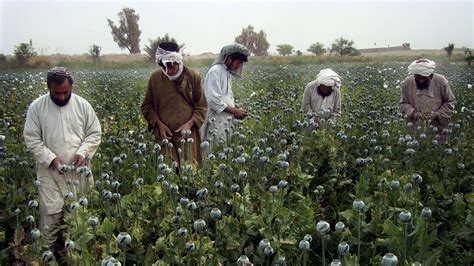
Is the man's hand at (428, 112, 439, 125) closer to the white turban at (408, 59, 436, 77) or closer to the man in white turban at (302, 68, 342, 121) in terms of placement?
the white turban at (408, 59, 436, 77)

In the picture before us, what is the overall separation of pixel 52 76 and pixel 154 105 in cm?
145

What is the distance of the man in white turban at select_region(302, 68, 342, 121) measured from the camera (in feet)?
17.2

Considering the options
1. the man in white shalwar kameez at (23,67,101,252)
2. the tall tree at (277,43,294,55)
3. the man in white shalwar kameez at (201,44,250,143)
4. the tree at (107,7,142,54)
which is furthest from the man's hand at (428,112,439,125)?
the tall tree at (277,43,294,55)

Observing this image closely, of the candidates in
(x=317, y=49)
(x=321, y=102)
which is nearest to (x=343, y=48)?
(x=317, y=49)

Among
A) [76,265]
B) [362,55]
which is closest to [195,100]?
[76,265]

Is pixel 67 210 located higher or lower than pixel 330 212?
higher

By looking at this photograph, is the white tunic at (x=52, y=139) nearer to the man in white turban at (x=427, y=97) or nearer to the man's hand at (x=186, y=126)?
the man's hand at (x=186, y=126)

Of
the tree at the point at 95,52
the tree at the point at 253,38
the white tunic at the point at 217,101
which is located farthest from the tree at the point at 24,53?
the tree at the point at 253,38

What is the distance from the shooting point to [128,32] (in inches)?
916

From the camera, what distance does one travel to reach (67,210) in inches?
129

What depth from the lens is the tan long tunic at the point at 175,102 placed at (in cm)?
450

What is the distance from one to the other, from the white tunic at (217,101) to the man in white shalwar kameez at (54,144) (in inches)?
60.5

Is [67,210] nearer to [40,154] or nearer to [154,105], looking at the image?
[40,154]

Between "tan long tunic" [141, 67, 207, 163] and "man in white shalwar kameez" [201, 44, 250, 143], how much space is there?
20 cm
